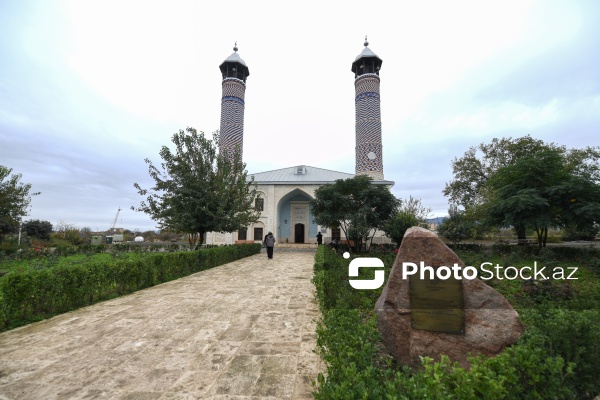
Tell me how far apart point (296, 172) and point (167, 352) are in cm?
2544

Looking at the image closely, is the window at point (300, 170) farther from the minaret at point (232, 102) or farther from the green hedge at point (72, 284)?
the green hedge at point (72, 284)

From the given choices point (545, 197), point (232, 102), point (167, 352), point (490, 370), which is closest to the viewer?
point (490, 370)

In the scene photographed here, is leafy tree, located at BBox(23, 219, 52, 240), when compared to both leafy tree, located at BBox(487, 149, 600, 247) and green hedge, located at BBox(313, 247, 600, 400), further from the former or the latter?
leafy tree, located at BBox(487, 149, 600, 247)

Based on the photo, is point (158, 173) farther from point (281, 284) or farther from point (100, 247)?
point (100, 247)

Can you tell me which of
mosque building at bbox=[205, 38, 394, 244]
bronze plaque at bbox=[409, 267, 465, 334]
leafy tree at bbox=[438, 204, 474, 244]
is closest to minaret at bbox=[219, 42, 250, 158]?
mosque building at bbox=[205, 38, 394, 244]

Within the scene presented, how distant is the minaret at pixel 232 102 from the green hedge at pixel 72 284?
18282 millimetres

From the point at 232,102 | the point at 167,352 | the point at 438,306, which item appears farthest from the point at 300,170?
the point at 438,306

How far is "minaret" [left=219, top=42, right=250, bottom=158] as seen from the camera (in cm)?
2517

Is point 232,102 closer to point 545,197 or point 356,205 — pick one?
point 356,205

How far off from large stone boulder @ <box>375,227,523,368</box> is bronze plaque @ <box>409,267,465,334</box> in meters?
0.06

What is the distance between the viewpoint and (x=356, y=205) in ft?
52.1

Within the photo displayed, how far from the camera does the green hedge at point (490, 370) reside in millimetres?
1548

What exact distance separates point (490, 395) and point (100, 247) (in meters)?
21.7

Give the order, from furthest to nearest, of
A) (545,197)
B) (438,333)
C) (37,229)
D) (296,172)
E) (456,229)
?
(296,172) → (37,229) → (456,229) → (545,197) → (438,333)
